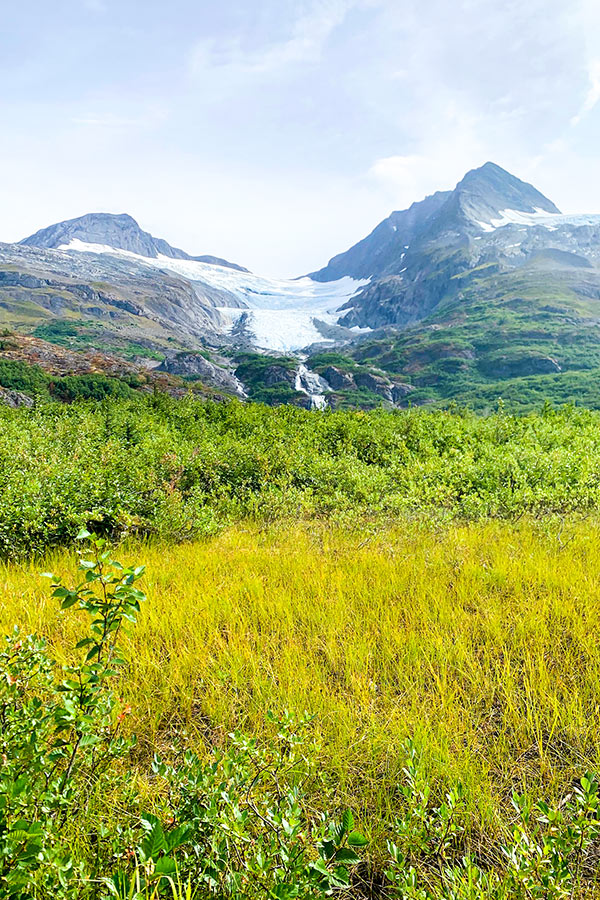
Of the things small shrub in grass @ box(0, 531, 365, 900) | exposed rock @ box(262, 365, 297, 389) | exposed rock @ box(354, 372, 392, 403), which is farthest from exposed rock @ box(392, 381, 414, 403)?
small shrub in grass @ box(0, 531, 365, 900)

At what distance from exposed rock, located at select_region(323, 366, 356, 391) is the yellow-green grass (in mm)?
117191

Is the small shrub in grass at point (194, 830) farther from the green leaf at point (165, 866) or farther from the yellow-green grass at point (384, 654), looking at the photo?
the yellow-green grass at point (384, 654)

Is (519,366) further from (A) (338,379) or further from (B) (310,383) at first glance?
(B) (310,383)

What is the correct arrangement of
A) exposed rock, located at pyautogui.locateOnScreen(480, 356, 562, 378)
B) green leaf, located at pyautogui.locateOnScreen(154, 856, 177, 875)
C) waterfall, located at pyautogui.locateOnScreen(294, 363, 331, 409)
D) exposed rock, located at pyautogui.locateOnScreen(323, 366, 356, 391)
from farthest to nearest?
exposed rock, located at pyautogui.locateOnScreen(480, 356, 562, 378), exposed rock, located at pyautogui.locateOnScreen(323, 366, 356, 391), waterfall, located at pyautogui.locateOnScreen(294, 363, 331, 409), green leaf, located at pyautogui.locateOnScreen(154, 856, 177, 875)

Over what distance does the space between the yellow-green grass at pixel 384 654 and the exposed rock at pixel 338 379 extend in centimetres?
11719

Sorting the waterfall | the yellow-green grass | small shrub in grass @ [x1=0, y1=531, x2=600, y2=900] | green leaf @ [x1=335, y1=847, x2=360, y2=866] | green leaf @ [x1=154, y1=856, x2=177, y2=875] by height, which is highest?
the waterfall

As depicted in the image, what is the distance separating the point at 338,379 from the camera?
125 m

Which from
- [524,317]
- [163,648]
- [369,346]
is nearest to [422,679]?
[163,648]

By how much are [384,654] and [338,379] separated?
123459mm

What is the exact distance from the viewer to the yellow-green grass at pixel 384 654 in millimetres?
2916

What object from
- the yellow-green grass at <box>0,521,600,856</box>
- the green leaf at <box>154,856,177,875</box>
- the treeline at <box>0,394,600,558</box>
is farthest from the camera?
the treeline at <box>0,394,600,558</box>

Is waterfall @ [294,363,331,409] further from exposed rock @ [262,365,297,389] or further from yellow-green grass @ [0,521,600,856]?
yellow-green grass @ [0,521,600,856]

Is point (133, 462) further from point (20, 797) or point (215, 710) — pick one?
point (20, 797)

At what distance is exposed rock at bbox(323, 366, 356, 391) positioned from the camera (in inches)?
4843
